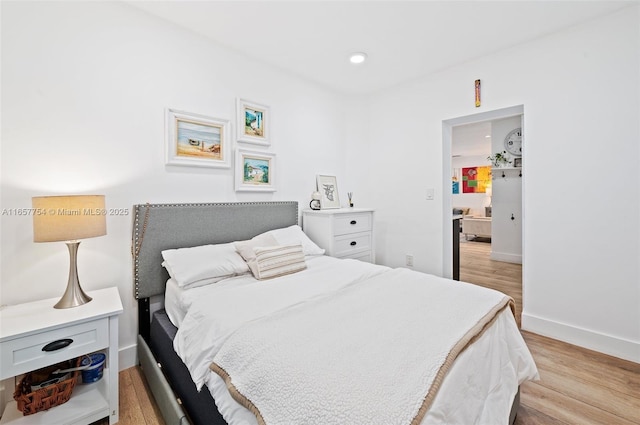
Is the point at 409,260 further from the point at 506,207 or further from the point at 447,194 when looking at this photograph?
the point at 506,207

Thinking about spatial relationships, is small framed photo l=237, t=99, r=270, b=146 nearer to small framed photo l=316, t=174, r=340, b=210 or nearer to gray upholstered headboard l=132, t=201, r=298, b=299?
gray upholstered headboard l=132, t=201, r=298, b=299

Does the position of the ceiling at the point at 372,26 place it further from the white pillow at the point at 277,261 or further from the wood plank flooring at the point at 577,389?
the wood plank flooring at the point at 577,389

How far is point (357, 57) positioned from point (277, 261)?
6.71ft

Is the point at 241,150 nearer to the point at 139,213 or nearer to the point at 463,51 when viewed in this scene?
the point at 139,213

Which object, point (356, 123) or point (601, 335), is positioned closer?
point (601, 335)

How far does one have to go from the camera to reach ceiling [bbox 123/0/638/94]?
1974 millimetres

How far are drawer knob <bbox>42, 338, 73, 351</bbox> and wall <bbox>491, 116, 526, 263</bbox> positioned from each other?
5.89 m

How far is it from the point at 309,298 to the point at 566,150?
2424 mm

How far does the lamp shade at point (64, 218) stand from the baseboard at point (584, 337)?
3365 mm

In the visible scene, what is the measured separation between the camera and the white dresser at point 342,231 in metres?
2.73

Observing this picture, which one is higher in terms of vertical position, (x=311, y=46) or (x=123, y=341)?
(x=311, y=46)

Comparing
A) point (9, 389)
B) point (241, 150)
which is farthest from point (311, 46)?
point (9, 389)

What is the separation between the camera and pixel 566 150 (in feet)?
7.50

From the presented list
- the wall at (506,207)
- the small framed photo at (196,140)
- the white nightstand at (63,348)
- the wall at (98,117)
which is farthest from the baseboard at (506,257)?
the white nightstand at (63,348)
